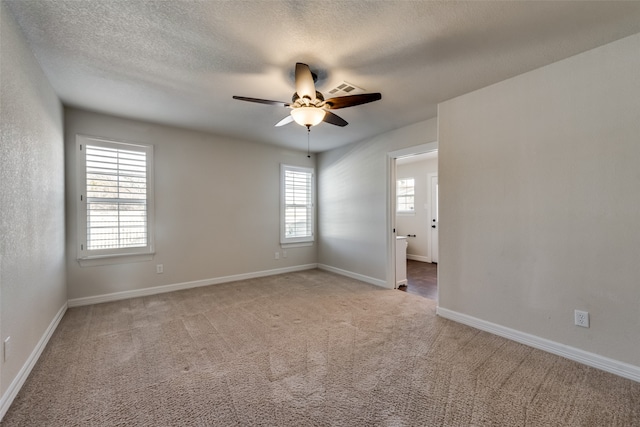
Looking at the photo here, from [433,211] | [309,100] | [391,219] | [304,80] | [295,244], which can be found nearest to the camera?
[304,80]

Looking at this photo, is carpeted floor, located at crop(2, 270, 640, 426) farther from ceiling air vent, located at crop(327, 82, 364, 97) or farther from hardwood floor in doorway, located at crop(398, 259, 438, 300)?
ceiling air vent, located at crop(327, 82, 364, 97)

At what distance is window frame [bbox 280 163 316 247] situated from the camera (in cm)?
521

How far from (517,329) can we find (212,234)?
165 inches

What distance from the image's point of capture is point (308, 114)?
7.48 ft

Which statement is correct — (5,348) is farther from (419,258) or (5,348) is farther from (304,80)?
(419,258)

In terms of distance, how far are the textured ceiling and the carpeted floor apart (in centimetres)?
248

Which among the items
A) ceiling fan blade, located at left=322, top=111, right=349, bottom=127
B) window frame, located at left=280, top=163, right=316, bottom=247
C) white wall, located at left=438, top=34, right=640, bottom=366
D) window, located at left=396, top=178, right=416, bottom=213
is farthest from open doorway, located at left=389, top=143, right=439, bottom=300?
ceiling fan blade, located at left=322, top=111, right=349, bottom=127

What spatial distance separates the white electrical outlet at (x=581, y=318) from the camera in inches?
85.1

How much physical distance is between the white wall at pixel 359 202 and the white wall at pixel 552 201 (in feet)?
3.27

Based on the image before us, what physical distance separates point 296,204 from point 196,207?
1890 millimetres

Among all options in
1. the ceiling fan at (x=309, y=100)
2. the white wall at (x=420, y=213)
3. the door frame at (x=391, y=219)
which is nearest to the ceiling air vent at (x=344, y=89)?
the ceiling fan at (x=309, y=100)

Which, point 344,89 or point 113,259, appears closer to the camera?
point 344,89

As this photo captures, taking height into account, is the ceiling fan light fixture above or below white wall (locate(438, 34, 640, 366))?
above

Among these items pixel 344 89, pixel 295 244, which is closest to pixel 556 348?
pixel 344 89
